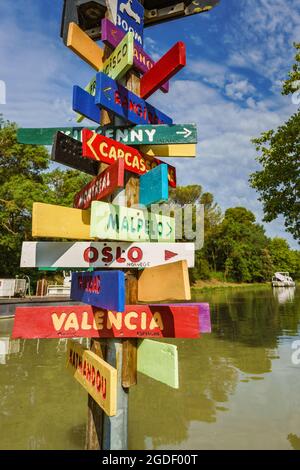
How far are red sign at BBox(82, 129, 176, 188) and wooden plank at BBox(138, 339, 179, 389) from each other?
1453 mm

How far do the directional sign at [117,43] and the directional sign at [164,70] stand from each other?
0.40 ft

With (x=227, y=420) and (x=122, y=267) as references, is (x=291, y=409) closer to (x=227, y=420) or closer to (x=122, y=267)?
(x=227, y=420)

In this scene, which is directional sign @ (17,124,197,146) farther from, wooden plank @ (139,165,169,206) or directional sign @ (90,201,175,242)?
directional sign @ (90,201,175,242)

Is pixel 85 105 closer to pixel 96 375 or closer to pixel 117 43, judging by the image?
pixel 117 43

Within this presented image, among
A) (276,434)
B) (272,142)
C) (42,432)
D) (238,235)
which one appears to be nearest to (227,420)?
(276,434)

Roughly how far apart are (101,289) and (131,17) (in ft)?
9.15

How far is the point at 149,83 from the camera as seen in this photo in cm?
311

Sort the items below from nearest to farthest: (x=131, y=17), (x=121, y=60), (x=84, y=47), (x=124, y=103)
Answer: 1. (x=121, y=60)
2. (x=124, y=103)
3. (x=84, y=47)
4. (x=131, y=17)

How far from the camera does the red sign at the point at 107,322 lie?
2.49m

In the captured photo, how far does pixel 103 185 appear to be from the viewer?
2670 mm

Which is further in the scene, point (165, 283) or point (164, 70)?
point (164, 70)

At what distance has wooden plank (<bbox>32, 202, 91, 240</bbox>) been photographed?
2543mm

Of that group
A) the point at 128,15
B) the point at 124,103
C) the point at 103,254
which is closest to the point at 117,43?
the point at 128,15

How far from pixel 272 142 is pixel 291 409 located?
29.3 ft
